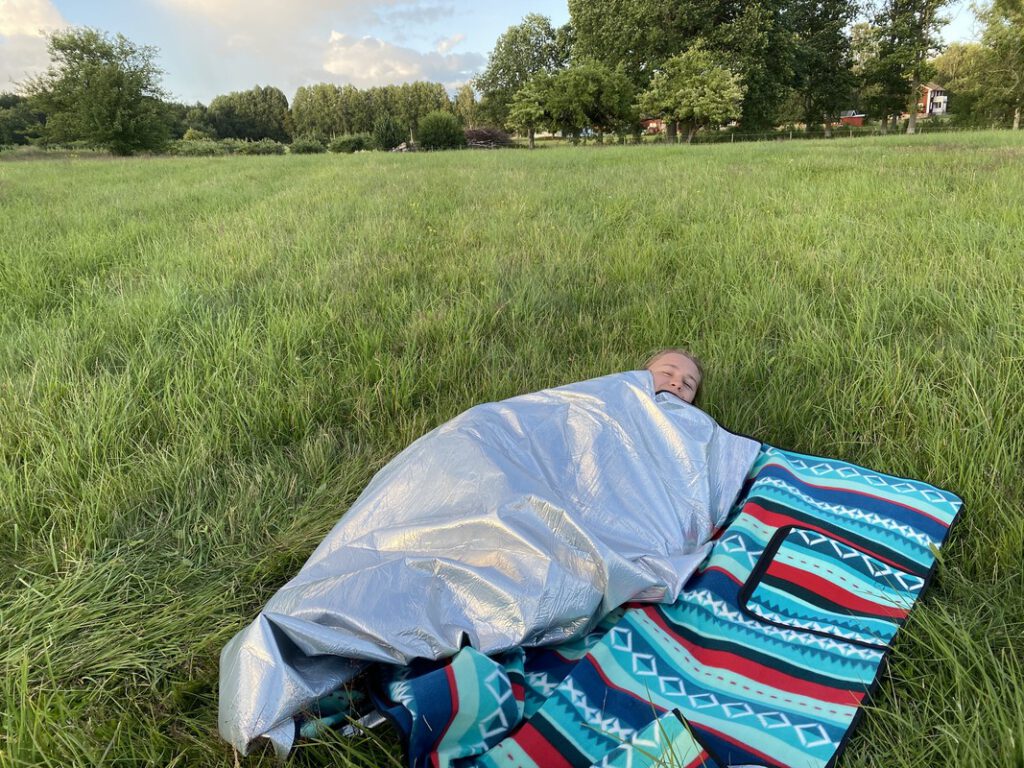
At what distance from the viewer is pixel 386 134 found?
43219mm

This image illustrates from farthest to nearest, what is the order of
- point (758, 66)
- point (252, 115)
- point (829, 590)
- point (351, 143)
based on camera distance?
point (252, 115), point (351, 143), point (758, 66), point (829, 590)

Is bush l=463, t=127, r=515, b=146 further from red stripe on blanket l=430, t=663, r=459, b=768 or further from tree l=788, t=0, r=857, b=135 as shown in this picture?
red stripe on blanket l=430, t=663, r=459, b=768

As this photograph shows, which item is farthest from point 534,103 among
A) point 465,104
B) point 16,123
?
point 16,123

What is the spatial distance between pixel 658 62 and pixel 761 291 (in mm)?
31322

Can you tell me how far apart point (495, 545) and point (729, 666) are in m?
0.59

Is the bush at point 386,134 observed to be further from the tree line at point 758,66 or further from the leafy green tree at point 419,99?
the leafy green tree at point 419,99

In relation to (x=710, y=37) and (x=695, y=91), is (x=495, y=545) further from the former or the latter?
(x=710, y=37)

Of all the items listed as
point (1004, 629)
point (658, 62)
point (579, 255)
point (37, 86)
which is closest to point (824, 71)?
point (658, 62)

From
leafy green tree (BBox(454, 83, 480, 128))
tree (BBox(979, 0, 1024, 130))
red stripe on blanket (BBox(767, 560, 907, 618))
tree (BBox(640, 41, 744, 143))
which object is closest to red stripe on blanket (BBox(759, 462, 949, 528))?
red stripe on blanket (BBox(767, 560, 907, 618))

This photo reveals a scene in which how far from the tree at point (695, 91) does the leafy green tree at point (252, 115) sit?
5322 cm

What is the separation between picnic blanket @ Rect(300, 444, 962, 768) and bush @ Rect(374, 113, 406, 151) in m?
44.9

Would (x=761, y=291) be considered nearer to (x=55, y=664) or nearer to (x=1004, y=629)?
(x=1004, y=629)

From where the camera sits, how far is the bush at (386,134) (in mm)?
42438

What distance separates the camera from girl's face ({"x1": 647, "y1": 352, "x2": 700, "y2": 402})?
2.24 metres
